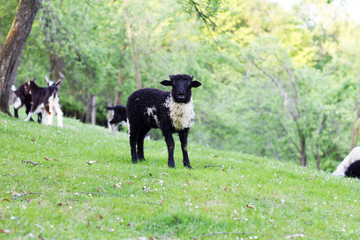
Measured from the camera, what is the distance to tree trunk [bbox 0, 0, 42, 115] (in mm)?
14789

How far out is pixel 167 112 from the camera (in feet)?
32.8

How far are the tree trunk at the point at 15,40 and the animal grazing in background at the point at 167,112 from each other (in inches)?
292

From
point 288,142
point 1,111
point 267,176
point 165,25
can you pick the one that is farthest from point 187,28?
point 267,176

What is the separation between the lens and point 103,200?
270 inches

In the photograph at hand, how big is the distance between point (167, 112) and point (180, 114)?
378 millimetres

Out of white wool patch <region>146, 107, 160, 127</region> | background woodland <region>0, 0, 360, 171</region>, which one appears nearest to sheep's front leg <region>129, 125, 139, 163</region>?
white wool patch <region>146, 107, 160, 127</region>

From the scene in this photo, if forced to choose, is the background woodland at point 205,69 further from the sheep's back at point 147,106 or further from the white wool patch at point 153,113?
the white wool patch at point 153,113

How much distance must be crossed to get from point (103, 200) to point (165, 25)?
2525 cm

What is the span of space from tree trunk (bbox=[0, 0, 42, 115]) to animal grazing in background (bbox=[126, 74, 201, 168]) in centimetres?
742

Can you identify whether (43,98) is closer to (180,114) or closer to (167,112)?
(167,112)

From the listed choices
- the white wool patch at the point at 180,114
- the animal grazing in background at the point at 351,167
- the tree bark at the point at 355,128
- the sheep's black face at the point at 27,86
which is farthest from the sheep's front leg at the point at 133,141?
the tree bark at the point at 355,128

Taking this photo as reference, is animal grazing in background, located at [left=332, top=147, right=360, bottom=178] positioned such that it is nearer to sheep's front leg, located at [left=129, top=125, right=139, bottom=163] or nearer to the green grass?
the green grass

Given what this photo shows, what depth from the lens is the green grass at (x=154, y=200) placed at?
A: 5.83 metres

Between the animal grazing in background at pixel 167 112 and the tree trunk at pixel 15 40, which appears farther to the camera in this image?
the tree trunk at pixel 15 40
